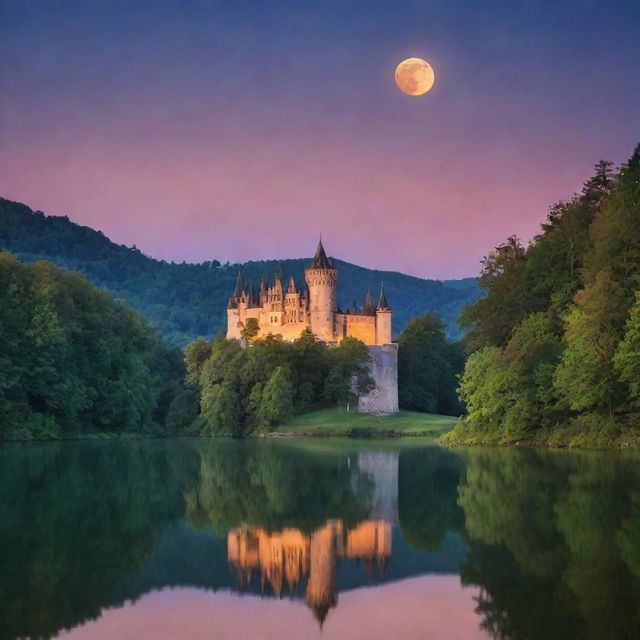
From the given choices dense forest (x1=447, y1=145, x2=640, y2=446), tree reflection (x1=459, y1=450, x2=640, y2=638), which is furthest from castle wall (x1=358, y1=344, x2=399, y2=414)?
tree reflection (x1=459, y1=450, x2=640, y2=638)

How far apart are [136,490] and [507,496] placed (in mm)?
7273

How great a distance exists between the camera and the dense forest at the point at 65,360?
5378 cm

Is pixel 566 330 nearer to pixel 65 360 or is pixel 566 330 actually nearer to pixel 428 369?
pixel 65 360

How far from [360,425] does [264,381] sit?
24.9 ft

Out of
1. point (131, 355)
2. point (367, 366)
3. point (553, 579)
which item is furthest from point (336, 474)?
point (367, 366)

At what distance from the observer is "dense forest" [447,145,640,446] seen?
37.5m

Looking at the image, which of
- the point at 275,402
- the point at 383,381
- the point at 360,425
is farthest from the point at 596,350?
the point at 383,381

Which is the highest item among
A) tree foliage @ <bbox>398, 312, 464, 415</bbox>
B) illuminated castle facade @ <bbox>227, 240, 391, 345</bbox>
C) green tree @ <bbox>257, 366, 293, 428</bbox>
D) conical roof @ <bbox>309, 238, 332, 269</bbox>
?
conical roof @ <bbox>309, 238, 332, 269</bbox>

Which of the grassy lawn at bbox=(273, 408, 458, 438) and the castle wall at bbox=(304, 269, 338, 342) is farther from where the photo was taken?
the castle wall at bbox=(304, 269, 338, 342)

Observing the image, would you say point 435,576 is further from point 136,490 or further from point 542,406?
point 542,406

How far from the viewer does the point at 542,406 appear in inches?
1658

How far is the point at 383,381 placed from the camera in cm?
8925

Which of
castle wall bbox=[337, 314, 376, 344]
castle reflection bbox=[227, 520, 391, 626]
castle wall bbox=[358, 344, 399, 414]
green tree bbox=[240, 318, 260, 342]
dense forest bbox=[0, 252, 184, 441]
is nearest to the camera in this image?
castle reflection bbox=[227, 520, 391, 626]

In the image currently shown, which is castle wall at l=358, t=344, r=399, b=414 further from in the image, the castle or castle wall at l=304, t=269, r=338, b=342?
castle wall at l=304, t=269, r=338, b=342
